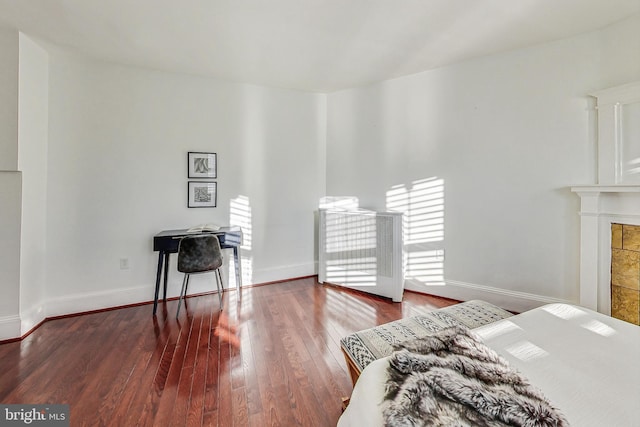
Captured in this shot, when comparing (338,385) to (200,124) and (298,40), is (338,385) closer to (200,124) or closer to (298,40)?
(298,40)

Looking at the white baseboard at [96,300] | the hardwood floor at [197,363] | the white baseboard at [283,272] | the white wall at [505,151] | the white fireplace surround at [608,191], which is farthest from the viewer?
the white baseboard at [283,272]

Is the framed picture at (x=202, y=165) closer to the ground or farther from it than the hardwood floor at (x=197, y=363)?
farther from it

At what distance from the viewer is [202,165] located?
10.6 ft

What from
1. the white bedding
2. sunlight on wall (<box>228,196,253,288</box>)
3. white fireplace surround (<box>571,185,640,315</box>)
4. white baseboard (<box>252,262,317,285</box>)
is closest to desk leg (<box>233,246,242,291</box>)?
sunlight on wall (<box>228,196,253,288</box>)

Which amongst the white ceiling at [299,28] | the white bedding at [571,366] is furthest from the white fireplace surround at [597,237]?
the white ceiling at [299,28]

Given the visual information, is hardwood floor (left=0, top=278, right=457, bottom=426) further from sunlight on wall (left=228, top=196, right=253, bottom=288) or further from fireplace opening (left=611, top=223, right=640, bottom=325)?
fireplace opening (left=611, top=223, right=640, bottom=325)

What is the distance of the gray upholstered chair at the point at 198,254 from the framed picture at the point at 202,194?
558mm

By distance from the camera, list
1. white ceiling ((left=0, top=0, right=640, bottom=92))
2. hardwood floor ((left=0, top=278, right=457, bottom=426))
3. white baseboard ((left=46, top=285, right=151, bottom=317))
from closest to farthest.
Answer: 1. hardwood floor ((left=0, top=278, right=457, bottom=426))
2. white ceiling ((left=0, top=0, right=640, bottom=92))
3. white baseboard ((left=46, top=285, right=151, bottom=317))

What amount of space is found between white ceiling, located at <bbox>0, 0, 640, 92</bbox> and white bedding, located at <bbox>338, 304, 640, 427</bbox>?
6.97ft

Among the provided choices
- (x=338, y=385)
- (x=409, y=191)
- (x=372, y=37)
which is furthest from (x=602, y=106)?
(x=338, y=385)

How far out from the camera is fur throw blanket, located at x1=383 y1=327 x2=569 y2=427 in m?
0.74

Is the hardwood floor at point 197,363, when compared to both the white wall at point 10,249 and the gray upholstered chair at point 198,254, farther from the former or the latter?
the gray upholstered chair at point 198,254

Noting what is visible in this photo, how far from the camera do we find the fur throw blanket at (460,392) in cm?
74

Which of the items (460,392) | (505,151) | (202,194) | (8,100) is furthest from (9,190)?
(505,151)
